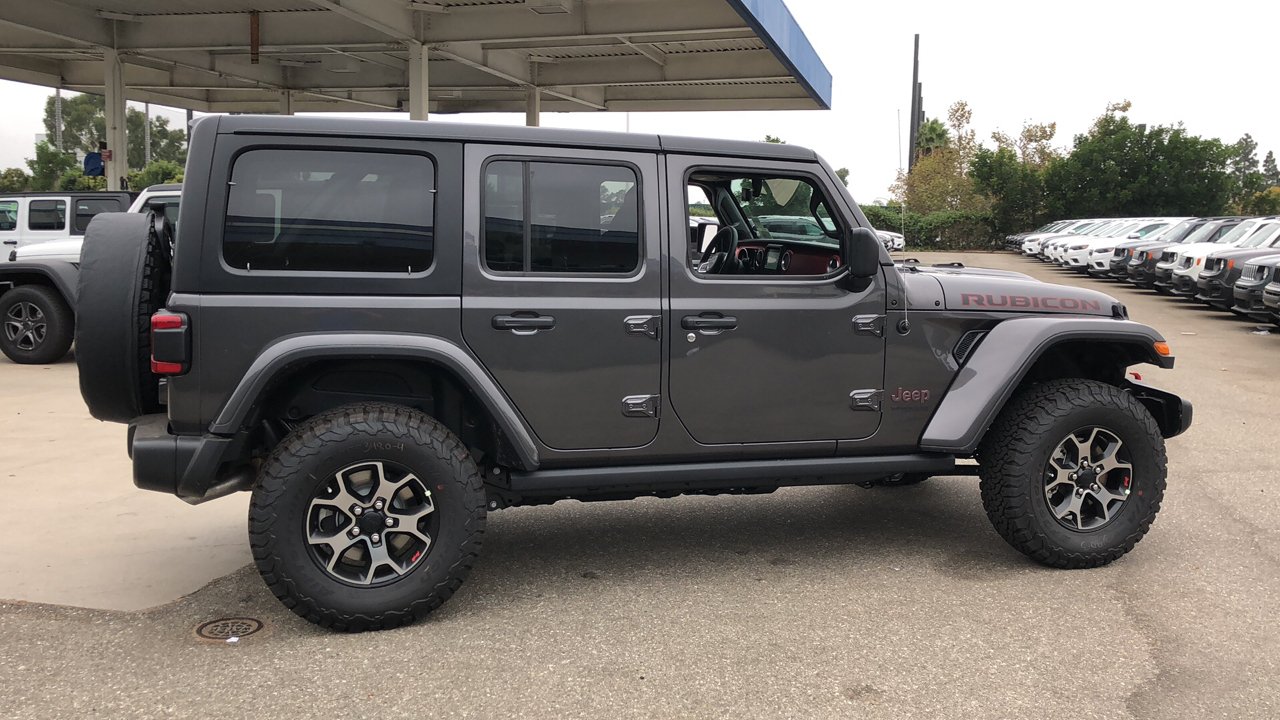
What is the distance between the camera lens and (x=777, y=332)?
443 cm

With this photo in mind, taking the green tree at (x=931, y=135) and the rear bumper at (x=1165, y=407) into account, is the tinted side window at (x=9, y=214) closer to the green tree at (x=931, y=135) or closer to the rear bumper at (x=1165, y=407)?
the rear bumper at (x=1165, y=407)

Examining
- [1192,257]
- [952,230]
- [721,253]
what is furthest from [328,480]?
[952,230]

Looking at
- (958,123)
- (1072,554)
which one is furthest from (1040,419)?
(958,123)

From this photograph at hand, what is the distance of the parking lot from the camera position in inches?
135

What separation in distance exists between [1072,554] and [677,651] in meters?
2.03

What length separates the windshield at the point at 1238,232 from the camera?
17.9 m

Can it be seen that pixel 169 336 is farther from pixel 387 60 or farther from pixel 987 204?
pixel 987 204

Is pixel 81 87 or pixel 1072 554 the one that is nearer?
pixel 1072 554

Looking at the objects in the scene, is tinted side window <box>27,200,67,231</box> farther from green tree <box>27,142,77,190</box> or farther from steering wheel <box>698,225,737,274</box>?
green tree <box>27,142,77,190</box>

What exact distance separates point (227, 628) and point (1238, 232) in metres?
19.3

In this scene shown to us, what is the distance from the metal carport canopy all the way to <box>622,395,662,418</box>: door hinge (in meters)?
11.8

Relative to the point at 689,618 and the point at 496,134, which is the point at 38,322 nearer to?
the point at 496,134

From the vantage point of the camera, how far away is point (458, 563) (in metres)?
3.99

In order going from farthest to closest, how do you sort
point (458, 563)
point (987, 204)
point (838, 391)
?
point (987, 204) < point (838, 391) < point (458, 563)
